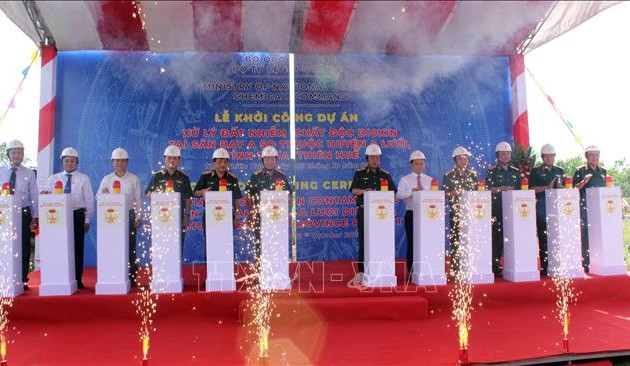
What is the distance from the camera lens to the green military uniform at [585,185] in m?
5.29

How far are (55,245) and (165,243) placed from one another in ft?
3.15

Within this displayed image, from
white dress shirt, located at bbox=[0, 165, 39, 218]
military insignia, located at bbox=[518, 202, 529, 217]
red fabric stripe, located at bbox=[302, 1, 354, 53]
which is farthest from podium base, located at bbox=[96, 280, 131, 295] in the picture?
military insignia, located at bbox=[518, 202, 529, 217]

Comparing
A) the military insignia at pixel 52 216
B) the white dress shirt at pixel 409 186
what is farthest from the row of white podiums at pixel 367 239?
the white dress shirt at pixel 409 186

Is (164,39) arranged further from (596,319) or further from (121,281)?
(596,319)

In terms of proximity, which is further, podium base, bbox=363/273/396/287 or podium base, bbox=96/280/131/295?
podium base, bbox=363/273/396/287

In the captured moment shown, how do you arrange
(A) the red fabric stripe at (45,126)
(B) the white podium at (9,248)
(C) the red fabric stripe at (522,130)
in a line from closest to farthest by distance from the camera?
(B) the white podium at (9,248)
(A) the red fabric stripe at (45,126)
(C) the red fabric stripe at (522,130)

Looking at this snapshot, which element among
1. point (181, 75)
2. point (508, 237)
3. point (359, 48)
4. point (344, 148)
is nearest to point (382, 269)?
point (508, 237)

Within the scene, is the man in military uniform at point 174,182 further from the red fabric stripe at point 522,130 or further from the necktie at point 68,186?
the red fabric stripe at point 522,130

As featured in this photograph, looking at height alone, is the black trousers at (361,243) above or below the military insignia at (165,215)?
below

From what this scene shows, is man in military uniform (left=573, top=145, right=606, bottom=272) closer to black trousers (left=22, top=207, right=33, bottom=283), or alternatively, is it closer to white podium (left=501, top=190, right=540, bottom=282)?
white podium (left=501, top=190, right=540, bottom=282)

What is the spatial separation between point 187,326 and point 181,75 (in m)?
3.54

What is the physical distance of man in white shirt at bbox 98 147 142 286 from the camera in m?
4.74

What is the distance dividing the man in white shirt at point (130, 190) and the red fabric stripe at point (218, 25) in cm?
186

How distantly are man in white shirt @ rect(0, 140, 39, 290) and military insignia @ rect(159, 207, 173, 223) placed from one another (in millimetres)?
1368
